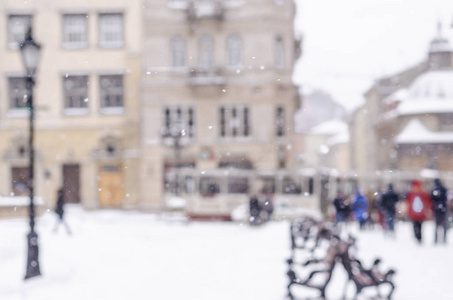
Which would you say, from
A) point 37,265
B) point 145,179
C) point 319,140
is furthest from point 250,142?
point 319,140

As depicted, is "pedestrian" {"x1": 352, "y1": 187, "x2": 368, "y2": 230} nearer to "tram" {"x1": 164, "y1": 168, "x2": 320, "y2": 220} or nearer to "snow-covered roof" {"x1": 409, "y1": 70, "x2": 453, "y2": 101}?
"tram" {"x1": 164, "y1": 168, "x2": 320, "y2": 220}

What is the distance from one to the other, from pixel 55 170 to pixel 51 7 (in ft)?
29.1

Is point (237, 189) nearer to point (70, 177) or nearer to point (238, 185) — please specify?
point (238, 185)

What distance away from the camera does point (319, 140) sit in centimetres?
8831

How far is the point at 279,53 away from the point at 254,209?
1270cm

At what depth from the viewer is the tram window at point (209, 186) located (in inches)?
1112

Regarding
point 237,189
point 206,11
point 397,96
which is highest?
point 206,11

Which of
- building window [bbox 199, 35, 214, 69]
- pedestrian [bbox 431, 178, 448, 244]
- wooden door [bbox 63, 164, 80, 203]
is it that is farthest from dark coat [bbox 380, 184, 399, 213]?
wooden door [bbox 63, 164, 80, 203]

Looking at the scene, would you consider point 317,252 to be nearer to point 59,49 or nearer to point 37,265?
point 37,265

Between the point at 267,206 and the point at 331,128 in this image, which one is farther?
the point at 331,128

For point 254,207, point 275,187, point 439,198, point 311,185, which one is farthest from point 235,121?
point 439,198

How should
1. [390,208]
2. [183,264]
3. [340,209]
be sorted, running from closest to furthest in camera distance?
1. [183,264]
2. [390,208]
3. [340,209]

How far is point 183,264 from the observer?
13.3 m

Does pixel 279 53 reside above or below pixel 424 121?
above
